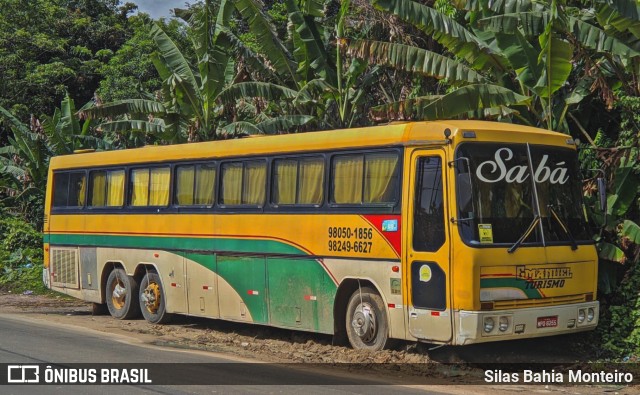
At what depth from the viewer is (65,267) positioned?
62.1 feet

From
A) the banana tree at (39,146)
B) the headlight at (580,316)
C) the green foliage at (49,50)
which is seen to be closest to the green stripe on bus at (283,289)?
the headlight at (580,316)

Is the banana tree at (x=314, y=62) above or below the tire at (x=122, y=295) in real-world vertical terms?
above

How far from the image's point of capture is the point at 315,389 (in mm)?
9555

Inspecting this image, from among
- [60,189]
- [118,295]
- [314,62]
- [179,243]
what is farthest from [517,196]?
[60,189]

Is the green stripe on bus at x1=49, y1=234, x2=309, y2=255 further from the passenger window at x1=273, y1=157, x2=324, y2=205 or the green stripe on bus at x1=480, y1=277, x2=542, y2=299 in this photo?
the green stripe on bus at x1=480, y1=277, x2=542, y2=299

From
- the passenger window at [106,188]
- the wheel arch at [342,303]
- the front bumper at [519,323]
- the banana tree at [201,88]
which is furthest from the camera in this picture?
the banana tree at [201,88]

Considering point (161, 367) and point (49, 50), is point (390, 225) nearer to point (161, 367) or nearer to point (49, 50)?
point (161, 367)

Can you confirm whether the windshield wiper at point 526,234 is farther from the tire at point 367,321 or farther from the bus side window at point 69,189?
the bus side window at point 69,189

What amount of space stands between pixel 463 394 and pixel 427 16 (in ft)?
23.9

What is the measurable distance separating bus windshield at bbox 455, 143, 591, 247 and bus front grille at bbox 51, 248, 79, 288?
34.5ft

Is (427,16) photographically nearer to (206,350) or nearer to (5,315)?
(206,350)

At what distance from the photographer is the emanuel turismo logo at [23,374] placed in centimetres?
1007

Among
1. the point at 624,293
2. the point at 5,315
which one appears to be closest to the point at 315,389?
the point at 624,293

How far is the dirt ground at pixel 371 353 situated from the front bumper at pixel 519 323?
58cm
